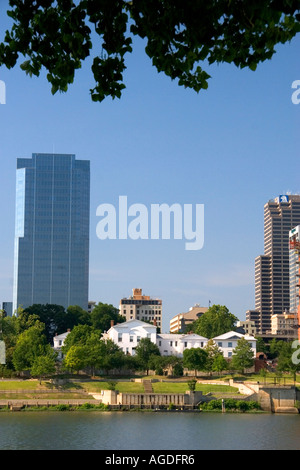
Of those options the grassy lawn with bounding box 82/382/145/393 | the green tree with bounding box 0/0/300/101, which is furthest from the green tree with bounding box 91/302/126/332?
the green tree with bounding box 0/0/300/101

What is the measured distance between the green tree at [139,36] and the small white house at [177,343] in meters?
101

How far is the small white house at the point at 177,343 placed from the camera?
358 ft

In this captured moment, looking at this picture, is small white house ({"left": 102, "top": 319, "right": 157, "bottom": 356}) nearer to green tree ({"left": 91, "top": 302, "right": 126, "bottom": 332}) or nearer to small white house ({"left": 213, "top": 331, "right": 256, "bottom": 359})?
small white house ({"left": 213, "top": 331, "right": 256, "bottom": 359})

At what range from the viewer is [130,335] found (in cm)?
10894

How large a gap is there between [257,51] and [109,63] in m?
2.14

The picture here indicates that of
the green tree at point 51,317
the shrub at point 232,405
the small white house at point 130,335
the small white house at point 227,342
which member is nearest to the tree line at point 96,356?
the small white house at point 227,342

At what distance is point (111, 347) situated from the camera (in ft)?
321

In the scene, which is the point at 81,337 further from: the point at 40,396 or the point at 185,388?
the point at 185,388

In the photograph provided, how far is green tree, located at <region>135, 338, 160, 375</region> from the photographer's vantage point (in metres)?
96.3

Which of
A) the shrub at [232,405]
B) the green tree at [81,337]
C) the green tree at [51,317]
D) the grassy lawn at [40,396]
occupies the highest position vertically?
the green tree at [51,317]

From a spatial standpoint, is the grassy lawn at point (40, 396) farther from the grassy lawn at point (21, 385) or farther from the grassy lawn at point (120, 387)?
the grassy lawn at point (120, 387)

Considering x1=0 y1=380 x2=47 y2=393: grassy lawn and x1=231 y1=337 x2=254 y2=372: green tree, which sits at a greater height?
x1=231 y1=337 x2=254 y2=372: green tree

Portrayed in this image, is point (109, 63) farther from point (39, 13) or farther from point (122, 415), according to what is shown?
point (122, 415)

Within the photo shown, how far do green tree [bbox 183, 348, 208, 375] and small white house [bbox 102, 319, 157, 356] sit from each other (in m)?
15.2
